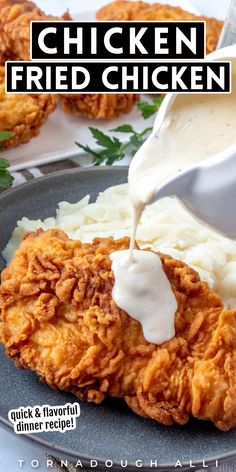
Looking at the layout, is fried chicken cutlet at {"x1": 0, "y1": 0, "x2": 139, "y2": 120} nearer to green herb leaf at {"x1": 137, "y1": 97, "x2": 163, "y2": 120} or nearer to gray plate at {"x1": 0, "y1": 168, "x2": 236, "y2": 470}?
green herb leaf at {"x1": 137, "y1": 97, "x2": 163, "y2": 120}

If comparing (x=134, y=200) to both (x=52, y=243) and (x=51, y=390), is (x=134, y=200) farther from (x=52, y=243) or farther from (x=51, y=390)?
(x=51, y=390)

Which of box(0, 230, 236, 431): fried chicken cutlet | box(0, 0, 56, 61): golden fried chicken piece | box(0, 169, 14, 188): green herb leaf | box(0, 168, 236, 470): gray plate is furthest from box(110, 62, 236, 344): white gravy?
box(0, 0, 56, 61): golden fried chicken piece

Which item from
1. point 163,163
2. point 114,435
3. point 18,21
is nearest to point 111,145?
point 18,21

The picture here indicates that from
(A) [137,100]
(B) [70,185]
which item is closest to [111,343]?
(B) [70,185]

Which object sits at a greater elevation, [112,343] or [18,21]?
[18,21]

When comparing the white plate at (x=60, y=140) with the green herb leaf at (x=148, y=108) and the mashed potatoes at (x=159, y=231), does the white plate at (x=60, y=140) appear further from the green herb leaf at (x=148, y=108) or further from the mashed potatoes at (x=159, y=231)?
the mashed potatoes at (x=159, y=231)

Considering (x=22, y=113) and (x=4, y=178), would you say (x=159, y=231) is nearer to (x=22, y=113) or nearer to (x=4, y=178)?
(x=4, y=178)

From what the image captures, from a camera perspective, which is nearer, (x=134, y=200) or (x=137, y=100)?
(x=134, y=200)
